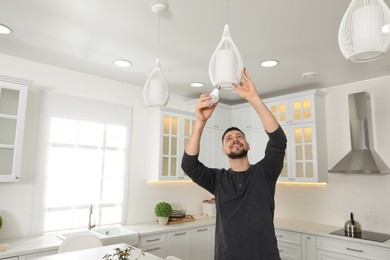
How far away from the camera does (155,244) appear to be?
10.8ft

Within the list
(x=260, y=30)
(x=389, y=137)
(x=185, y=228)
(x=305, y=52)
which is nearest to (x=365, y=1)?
(x=260, y=30)

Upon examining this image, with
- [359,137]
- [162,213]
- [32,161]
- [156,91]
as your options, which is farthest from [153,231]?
[359,137]

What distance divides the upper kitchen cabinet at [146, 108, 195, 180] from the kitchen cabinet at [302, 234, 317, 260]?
1678 mm

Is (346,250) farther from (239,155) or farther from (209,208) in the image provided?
(239,155)

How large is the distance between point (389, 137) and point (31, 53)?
13.0 feet

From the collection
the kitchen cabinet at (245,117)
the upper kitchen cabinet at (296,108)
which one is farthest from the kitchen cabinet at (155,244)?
the upper kitchen cabinet at (296,108)

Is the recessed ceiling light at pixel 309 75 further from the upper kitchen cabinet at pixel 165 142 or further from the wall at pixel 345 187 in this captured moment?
the upper kitchen cabinet at pixel 165 142

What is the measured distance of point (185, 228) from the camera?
3604mm

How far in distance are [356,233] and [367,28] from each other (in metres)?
2.99

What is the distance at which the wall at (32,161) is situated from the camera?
2896 mm

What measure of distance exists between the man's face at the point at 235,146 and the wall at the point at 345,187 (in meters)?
2.41

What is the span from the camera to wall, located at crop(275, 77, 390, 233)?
336 centimetres

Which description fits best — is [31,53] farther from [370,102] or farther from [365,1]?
[370,102]

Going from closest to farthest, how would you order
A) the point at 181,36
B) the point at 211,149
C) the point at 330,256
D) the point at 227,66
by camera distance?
1. the point at 227,66
2. the point at 181,36
3. the point at 330,256
4. the point at 211,149
